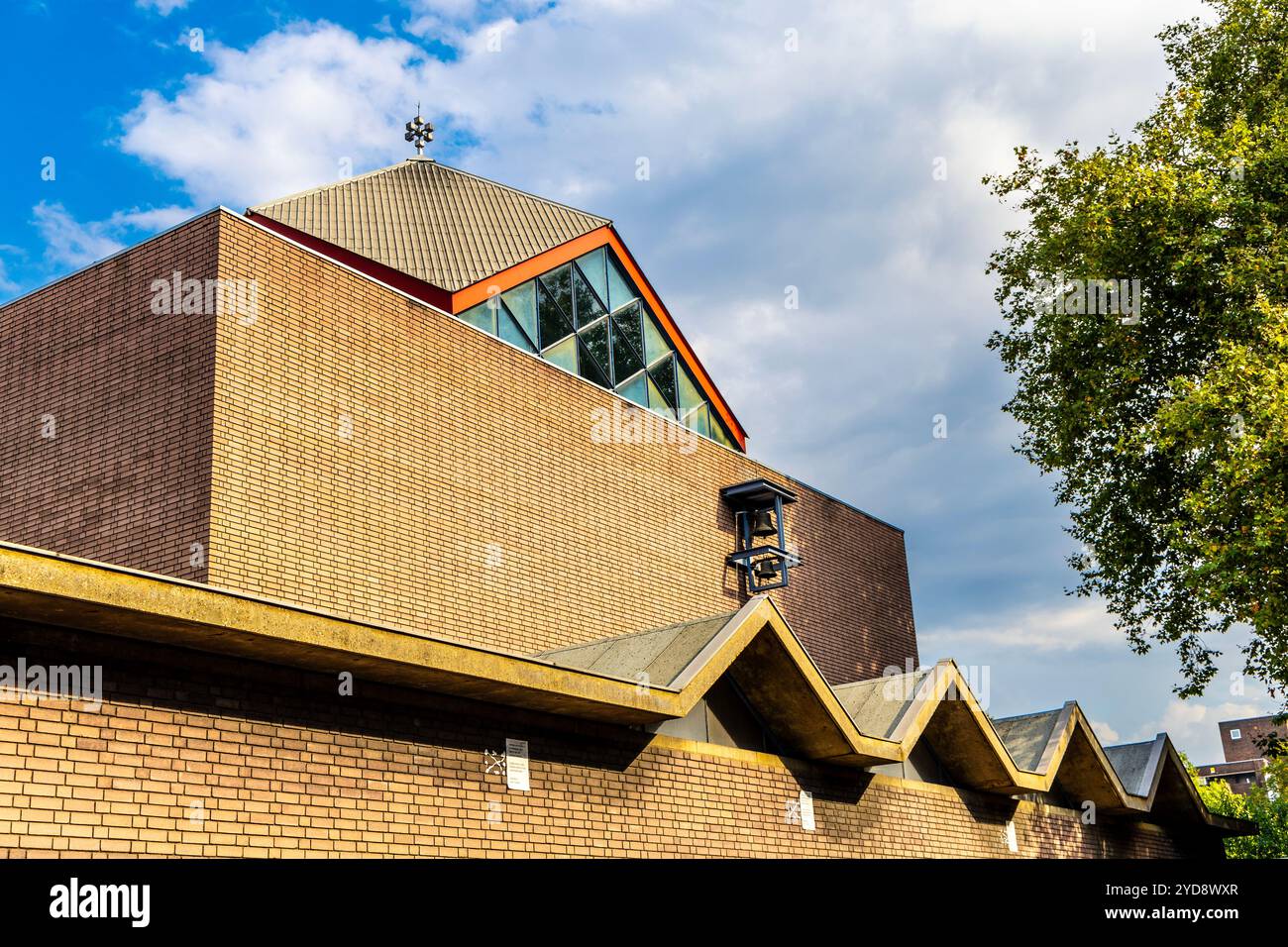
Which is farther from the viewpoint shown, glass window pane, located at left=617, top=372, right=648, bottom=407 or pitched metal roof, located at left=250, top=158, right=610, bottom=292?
glass window pane, located at left=617, top=372, right=648, bottom=407

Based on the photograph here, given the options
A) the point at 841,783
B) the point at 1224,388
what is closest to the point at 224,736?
the point at 841,783

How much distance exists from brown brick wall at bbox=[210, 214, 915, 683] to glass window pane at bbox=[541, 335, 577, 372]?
948mm

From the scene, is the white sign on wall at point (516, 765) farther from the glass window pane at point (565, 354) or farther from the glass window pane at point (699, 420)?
the glass window pane at point (699, 420)

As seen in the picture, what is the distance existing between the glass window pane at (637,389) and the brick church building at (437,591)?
0.19 metres

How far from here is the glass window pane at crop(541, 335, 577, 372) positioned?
59.0ft

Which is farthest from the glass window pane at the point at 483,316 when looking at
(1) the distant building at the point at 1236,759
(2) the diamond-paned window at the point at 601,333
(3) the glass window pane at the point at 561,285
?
(1) the distant building at the point at 1236,759

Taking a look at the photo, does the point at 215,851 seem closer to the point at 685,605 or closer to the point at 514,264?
the point at 685,605

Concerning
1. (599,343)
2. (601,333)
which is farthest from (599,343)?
(601,333)

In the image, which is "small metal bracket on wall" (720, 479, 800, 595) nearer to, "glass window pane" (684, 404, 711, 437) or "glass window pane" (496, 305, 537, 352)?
"glass window pane" (684, 404, 711, 437)

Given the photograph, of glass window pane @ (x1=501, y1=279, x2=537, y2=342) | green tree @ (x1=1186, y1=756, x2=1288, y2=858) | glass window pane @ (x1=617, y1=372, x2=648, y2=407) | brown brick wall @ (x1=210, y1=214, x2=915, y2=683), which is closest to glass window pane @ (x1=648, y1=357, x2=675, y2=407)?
glass window pane @ (x1=617, y1=372, x2=648, y2=407)

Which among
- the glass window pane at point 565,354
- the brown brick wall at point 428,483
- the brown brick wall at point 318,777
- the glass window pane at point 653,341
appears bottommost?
the brown brick wall at point 318,777

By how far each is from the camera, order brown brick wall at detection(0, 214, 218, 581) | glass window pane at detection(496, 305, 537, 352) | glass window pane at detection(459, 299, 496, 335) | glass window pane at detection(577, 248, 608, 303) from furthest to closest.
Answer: glass window pane at detection(577, 248, 608, 303) → glass window pane at detection(496, 305, 537, 352) → glass window pane at detection(459, 299, 496, 335) → brown brick wall at detection(0, 214, 218, 581)

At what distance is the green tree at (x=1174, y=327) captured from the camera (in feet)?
Answer: 48.2

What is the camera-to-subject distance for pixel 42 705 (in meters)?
6.81
